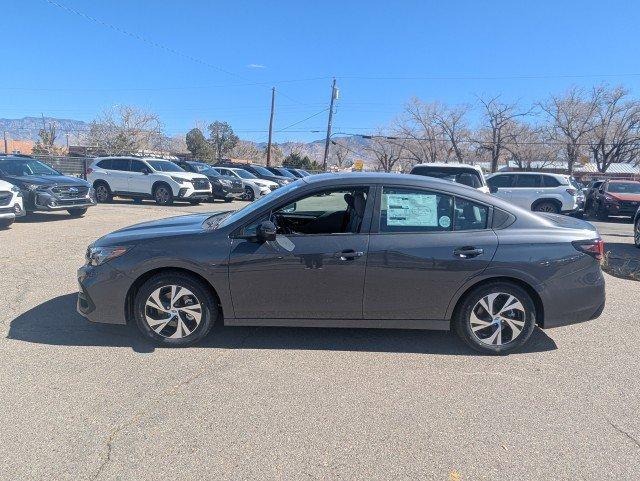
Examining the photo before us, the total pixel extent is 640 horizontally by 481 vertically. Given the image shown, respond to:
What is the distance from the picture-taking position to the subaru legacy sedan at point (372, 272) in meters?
3.97

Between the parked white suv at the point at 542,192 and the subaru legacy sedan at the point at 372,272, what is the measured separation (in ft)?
40.4

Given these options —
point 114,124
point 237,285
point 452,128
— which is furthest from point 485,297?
point 114,124

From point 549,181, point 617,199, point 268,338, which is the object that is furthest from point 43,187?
point 617,199

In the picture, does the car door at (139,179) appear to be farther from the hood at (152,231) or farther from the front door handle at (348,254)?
the front door handle at (348,254)

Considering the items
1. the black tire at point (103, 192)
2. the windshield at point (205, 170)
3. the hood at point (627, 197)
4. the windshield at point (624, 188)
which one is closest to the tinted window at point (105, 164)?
the black tire at point (103, 192)

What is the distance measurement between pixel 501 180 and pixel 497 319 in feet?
45.1

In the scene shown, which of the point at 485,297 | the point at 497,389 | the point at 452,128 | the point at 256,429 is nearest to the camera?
the point at 256,429

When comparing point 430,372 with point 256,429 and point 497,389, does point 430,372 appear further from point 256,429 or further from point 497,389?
point 256,429

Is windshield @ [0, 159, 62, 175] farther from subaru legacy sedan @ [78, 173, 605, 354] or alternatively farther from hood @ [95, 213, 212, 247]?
subaru legacy sedan @ [78, 173, 605, 354]

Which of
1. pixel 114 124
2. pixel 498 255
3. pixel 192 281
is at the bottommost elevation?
pixel 192 281

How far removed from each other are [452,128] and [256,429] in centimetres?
5679

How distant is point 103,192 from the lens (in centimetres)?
1775

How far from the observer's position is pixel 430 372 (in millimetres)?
3789

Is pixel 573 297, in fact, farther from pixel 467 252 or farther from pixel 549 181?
pixel 549 181
